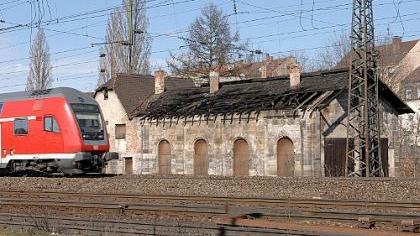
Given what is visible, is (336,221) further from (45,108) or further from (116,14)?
(116,14)

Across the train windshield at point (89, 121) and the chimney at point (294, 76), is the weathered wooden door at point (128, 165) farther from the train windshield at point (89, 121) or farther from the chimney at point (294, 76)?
the train windshield at point (89, 121)

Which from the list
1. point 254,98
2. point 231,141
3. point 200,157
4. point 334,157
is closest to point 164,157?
point 200,157

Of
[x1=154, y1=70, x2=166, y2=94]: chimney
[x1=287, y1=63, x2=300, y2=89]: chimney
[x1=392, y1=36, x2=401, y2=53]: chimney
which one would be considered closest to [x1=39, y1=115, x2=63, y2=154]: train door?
[x1=287, y1=63, x2=300, y2=89]: chimney

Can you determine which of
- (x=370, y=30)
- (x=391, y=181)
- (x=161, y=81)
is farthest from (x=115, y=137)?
Answer: (x=391, y=181)

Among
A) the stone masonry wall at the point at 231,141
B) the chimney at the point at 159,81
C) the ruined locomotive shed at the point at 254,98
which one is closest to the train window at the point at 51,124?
the stone masonry wall at the point at 231,141

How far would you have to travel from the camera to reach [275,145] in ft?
113

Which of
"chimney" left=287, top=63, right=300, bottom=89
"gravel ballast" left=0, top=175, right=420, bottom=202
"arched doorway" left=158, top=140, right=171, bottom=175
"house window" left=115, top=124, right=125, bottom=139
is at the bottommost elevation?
"gravel ballast" left=0, top=175, right=420, bottom=202

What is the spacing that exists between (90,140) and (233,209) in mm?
13496

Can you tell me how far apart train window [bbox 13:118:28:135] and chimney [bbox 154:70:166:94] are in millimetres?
19883

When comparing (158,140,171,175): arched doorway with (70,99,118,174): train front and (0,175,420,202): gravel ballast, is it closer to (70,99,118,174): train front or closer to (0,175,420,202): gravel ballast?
(70,99,118,174): train front

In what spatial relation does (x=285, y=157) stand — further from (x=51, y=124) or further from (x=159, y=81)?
(x=159, y=81)

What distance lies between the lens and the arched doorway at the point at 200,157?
38.1m

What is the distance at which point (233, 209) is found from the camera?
12469 mm

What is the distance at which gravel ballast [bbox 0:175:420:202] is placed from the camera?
1938 cm
